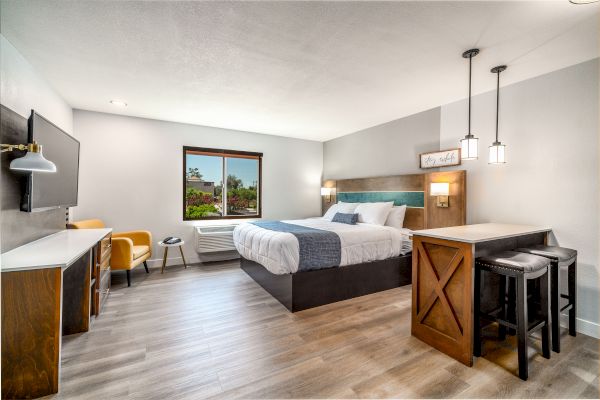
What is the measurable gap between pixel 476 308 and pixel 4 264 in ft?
10.6

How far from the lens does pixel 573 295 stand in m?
2.25

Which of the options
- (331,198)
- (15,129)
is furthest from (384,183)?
(15,129)

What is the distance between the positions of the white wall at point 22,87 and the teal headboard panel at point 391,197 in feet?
15.0

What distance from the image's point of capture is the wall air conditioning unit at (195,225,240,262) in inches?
175

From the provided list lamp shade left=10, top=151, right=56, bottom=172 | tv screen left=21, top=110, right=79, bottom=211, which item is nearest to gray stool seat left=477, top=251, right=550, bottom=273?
lamp shade left=10, top=151, right=56, bottom=172

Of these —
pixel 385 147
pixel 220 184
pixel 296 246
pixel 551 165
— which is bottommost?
pixel 296 246

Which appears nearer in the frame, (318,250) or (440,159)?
(318,250)

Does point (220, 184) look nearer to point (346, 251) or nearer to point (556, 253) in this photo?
point (346, 251)

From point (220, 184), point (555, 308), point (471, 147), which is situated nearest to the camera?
point (555, 308)

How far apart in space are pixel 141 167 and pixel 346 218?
11.6 feet

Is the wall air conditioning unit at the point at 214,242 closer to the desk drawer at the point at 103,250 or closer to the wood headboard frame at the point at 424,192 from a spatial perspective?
the desk drawer at the point at 103,250

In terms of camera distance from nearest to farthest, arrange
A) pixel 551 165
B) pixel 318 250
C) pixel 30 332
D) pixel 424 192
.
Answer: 1. pixel 30 332
2. pixel 551 165
3. pixel 318 250
4. pixel 424 192

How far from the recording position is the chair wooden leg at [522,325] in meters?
1.73

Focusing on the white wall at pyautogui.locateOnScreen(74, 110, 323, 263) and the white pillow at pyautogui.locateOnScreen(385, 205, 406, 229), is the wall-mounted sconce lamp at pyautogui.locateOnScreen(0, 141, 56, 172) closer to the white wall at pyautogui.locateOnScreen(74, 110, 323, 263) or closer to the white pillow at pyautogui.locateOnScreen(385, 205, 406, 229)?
the white wall at pyautogui.locateOnScreen(74, 110, 323, 263)
